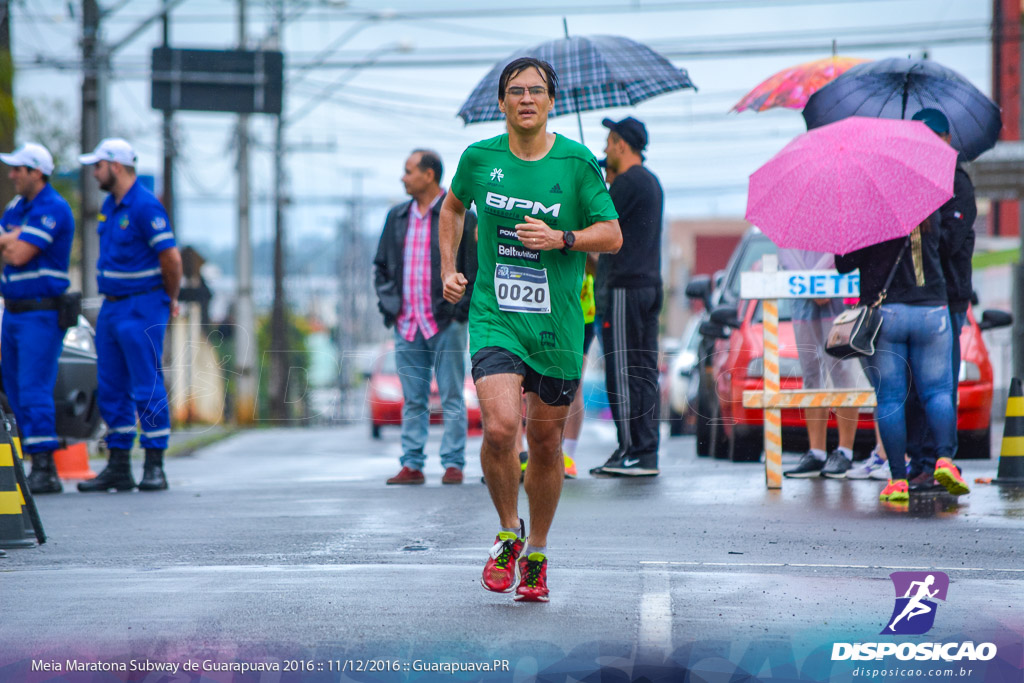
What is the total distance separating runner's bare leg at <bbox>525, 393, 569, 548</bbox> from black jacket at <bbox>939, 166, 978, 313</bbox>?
11.6 feet

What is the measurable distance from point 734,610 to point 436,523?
2.63m

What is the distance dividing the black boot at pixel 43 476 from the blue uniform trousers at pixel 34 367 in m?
0.09

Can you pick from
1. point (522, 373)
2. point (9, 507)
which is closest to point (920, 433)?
point (522, 373)

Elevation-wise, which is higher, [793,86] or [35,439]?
[793,86]

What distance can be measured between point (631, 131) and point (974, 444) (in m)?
3.52

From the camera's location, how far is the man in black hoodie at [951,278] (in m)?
7.79

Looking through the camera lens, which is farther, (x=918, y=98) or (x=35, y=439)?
(x=35, y=439)

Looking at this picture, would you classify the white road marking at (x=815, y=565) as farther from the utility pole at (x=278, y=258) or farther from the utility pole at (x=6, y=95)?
the utility pole at (x=278, y=258)

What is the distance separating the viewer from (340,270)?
2682 inches

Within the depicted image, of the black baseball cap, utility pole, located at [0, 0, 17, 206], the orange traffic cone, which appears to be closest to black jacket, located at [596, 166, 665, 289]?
the black baseball cap

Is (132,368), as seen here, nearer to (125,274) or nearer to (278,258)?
(125,274)

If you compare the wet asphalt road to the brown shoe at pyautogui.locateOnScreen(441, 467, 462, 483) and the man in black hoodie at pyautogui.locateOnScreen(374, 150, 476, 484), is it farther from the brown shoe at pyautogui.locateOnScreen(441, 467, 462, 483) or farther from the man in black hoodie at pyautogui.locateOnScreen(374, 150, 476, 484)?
the man in black hoodie at pyautogui.locateOnScreen(374, 150, 476, 484)

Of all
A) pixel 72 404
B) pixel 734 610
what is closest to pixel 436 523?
pixel 734 610

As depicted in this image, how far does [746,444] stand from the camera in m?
10.9
